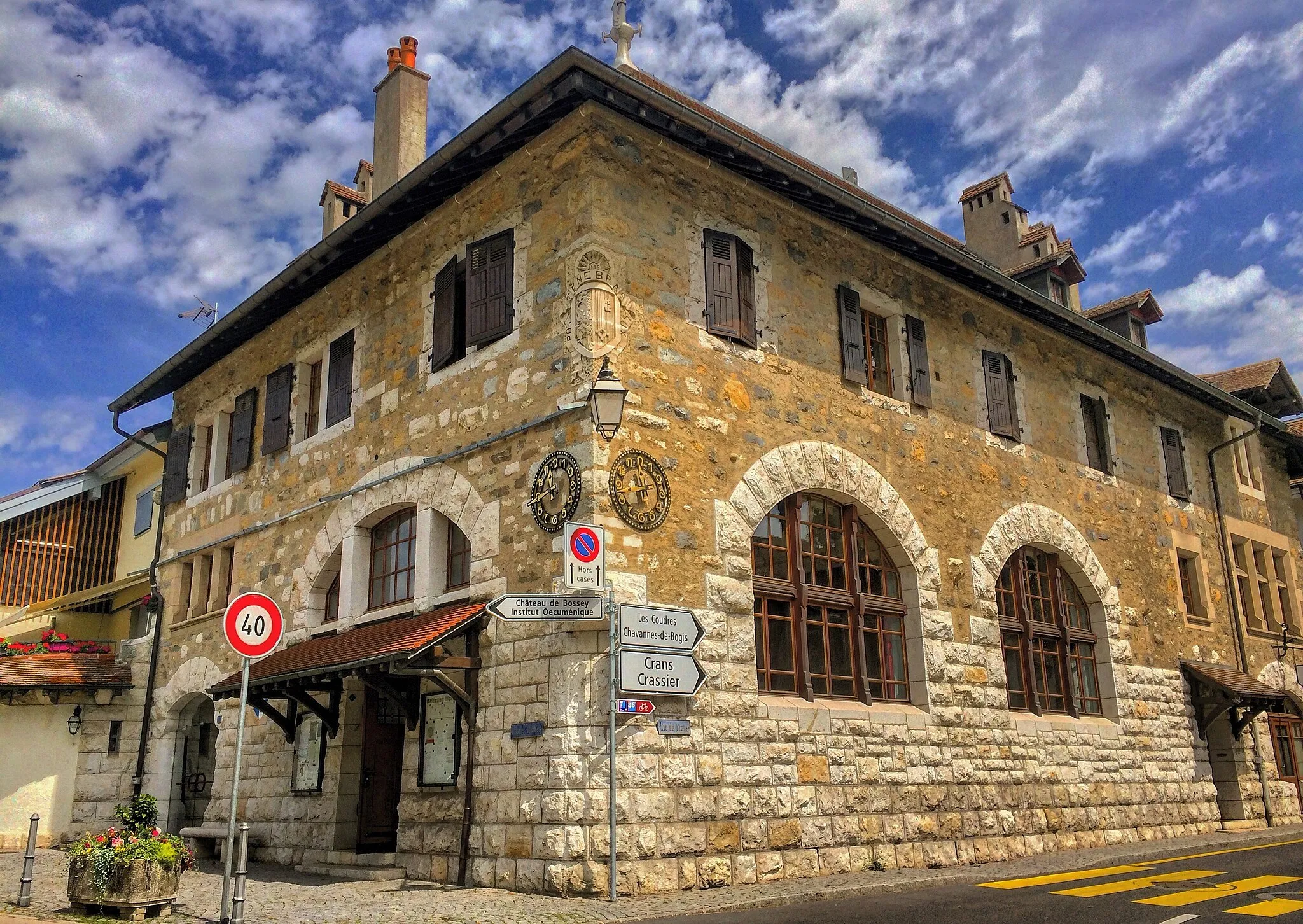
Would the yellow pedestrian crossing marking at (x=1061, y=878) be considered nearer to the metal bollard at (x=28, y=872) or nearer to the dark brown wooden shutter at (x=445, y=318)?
the dark brown wooden shutter at (x=445, y=318)

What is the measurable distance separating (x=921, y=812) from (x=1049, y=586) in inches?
185

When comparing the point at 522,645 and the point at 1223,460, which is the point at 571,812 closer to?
the point at 522,645

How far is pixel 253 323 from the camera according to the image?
15.7 m

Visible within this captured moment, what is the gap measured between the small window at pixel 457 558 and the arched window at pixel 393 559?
2.22ft

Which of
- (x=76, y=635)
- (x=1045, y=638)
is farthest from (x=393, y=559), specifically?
(x=76, y=635)

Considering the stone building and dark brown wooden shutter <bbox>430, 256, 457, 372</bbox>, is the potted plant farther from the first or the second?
dark brown wooden shutter <bbox>430, 256, 457, 372</bbox>

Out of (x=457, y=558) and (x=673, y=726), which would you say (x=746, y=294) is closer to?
(x=457, y=558)

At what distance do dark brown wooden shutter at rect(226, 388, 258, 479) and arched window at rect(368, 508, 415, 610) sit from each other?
374 cm

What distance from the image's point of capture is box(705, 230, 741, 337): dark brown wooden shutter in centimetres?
1120

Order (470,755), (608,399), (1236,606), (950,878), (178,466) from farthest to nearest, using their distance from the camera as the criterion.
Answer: (1236,606) < (178,466) < (950,878) < (470,755) < (608,399)

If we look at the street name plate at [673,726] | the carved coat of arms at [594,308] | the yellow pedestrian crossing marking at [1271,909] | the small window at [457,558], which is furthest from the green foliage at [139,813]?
the yellow pedestrian crossing marking at [1271,909]

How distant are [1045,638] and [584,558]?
316 inches

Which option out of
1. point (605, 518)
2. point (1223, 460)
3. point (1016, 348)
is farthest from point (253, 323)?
point (1223, 460)

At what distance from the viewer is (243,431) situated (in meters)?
15.8
